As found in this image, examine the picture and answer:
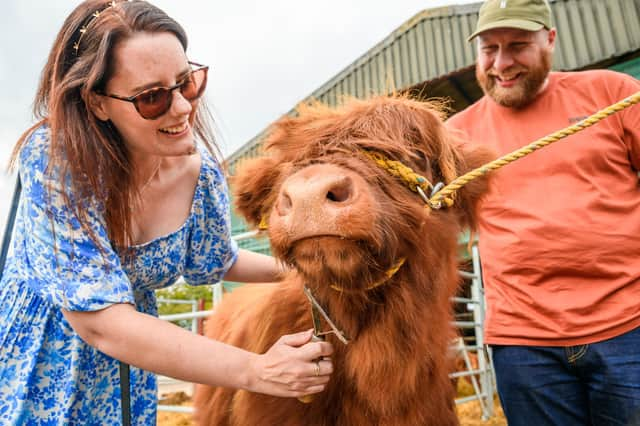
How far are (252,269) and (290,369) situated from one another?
1.00 meters

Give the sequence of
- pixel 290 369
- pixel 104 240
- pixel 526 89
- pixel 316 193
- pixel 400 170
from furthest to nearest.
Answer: pixel 526 89 < pixel 400 170 < pixel 104 240 < pixel 290 369 < pixel 316 193

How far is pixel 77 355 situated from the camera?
5.82 ft

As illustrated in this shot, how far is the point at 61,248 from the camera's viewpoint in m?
1.57

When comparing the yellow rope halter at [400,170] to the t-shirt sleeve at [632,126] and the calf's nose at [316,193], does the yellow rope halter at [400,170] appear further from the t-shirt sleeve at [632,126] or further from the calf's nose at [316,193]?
the t-shirt sleeve at [632,126]

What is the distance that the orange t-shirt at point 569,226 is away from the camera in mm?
2285

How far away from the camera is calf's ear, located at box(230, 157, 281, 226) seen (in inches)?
82.4

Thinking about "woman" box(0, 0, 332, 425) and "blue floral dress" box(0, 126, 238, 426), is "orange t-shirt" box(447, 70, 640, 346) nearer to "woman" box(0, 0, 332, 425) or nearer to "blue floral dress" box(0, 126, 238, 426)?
"woman" box(0, 0, 332, 425)

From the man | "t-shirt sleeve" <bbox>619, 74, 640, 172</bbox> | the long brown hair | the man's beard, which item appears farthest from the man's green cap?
the long brown hair

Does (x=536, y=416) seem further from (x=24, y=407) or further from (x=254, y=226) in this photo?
(x=24, y=407)

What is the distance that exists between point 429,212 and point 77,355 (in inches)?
54.7

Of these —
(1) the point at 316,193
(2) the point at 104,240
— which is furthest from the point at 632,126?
(2) the point at 104,240

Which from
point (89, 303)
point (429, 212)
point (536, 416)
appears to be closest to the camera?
point (89, 303)

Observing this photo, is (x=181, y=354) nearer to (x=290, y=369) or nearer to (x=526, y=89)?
(x=290, y=369)

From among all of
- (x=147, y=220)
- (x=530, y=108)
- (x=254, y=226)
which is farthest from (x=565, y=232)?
(x=147, y=220)
